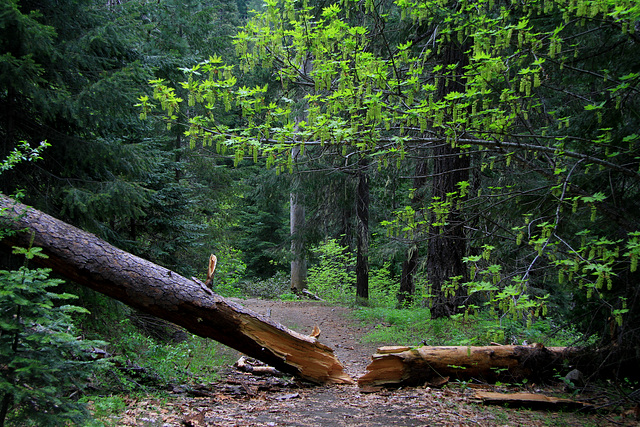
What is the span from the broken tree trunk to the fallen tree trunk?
1377 millimetres

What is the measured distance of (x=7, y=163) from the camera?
390cm

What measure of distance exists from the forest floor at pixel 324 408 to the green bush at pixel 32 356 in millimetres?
1275

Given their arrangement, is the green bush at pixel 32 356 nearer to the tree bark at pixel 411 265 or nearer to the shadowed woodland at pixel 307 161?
the shadowed woodland at pixel 307 161

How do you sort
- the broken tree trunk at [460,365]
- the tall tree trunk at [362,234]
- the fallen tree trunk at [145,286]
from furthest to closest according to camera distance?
the tall tree trunk at [362,234], the broken tree trunk at [460,365], the fallen tree trunk at [145,286]

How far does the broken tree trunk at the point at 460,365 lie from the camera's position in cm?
647

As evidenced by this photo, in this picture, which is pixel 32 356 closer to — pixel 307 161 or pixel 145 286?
→ pixel 145 286

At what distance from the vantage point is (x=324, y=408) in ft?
18.2

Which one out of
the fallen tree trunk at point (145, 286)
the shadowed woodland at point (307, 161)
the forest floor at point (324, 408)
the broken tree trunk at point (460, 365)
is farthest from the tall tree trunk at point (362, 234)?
the fallen tree trunk at point (145, 286)

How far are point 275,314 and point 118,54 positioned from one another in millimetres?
9339

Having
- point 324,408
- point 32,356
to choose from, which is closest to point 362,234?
point 324,408

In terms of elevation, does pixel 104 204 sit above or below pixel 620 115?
below

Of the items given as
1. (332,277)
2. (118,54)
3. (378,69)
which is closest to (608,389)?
(378,69)

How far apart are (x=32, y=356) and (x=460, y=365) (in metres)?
5.34

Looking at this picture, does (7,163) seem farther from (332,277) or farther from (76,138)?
(332,277)
